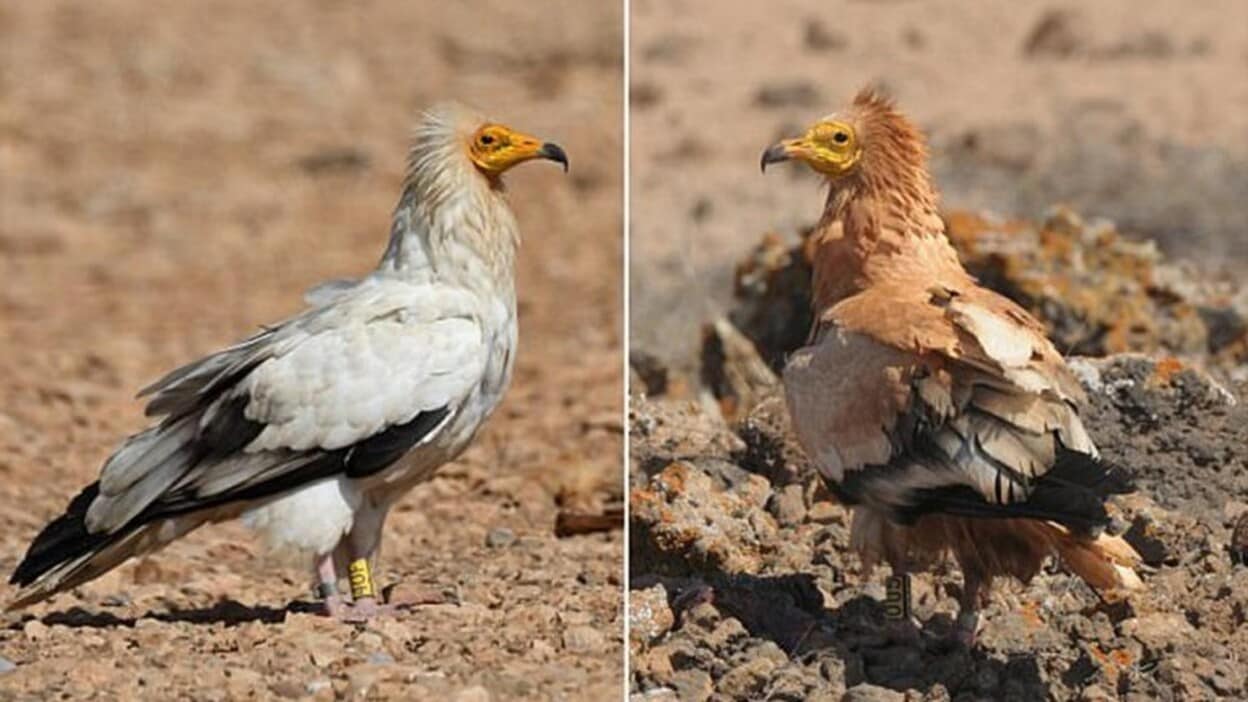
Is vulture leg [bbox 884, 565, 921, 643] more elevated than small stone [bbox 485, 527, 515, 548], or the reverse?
vulture leg [bbox 884, 565, 921, 643]

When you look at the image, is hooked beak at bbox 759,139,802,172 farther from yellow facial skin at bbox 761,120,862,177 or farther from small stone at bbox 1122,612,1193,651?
small stone at bbox 1122,612,1193,651

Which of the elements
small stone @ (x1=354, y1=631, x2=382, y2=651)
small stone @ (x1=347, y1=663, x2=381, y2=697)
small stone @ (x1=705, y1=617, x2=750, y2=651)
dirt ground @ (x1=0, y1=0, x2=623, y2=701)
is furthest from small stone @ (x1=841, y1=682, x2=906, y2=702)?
small stone @ (x1=354, y1=631, x2=382, y2=651)

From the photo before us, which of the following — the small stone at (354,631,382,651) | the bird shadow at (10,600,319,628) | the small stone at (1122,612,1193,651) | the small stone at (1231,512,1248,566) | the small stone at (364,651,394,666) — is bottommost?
the bird shadow at (10,600,319,628)

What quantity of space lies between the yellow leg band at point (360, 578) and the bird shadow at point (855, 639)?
0.96 metres

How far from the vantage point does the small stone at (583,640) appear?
7391mm

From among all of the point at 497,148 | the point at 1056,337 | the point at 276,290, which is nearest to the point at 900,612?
the point at 497,148

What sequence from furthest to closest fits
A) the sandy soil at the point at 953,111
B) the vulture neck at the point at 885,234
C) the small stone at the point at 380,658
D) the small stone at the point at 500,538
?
1. the sandy soil at the point at 953,111
2. the small stone at the point at 500,538
3. the small stone at the point at 380,658
4. the vulture neck at the point at 885,234

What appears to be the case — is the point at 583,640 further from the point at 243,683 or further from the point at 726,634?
the point at 243,683

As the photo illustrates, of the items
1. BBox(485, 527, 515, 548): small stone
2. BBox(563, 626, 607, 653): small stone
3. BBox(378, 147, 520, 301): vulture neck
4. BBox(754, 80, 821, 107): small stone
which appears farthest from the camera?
BBox(754, 80, 821, 107): small stone

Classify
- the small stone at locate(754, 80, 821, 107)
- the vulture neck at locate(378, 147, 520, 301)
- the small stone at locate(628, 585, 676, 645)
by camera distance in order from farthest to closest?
the small stone at locate(754, 80, 821, 107), the vulture neck at locate(378, 147, 520, 301), the small stone at locate(628, 585, 676, 645)

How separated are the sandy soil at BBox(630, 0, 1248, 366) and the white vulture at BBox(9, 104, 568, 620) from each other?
2614 mm

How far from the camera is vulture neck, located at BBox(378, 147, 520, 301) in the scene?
7516mm

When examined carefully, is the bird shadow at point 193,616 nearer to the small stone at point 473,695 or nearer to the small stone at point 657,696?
the small stone at point 473,695

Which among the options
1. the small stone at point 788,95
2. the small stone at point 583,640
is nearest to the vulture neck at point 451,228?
the small stone at point 583,640
